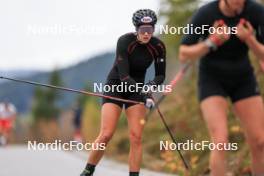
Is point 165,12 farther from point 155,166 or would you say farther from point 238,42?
point 238,42

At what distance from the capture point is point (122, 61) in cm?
822

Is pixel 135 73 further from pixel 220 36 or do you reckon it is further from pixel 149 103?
pixel 220 36

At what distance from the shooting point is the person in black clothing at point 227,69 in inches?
253

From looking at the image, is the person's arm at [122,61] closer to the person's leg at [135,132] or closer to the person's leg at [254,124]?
the person's leg at [135,132]

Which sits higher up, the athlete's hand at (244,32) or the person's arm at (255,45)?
the athlete's hand at (244,32)

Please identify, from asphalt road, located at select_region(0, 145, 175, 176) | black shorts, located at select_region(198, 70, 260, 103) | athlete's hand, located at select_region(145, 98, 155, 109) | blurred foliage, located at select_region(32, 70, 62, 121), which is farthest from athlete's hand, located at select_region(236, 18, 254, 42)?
blurred foliage, located at select_region(32, 70, 62, 121)

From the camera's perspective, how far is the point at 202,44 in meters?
6.33

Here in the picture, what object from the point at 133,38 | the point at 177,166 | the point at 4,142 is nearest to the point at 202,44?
the point at 133,38

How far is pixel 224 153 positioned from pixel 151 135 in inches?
460

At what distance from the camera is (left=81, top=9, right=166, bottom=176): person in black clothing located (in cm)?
807

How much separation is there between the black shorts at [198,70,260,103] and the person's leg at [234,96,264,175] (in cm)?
6

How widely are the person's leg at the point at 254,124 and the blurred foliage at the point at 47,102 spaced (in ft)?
321

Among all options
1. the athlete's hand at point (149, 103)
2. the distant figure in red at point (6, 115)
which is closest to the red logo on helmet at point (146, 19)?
the athlete's hand at point (149, 103)

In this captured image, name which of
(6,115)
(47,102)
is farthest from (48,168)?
(47,102)
